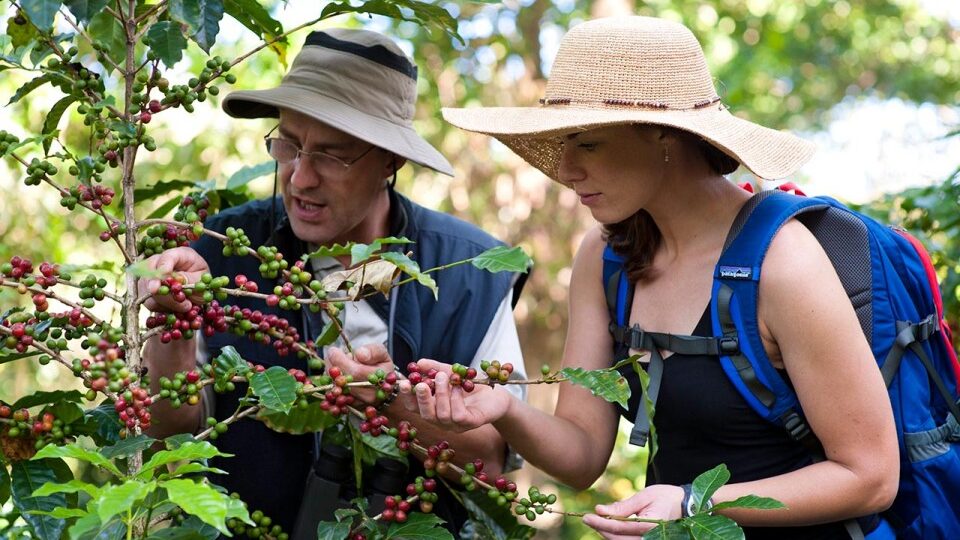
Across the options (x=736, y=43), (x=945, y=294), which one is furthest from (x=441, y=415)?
(x=736, y=43)

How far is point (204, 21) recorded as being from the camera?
192 centimetres

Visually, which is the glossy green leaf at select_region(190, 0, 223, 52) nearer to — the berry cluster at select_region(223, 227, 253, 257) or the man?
the berry cluster at select_region(223, 227, 253, 257)

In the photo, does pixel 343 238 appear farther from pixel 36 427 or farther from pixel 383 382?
pixel 36 427

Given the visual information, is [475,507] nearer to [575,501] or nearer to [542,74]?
[575,501]

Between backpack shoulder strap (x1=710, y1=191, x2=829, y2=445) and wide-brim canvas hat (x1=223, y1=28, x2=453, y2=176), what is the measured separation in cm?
90

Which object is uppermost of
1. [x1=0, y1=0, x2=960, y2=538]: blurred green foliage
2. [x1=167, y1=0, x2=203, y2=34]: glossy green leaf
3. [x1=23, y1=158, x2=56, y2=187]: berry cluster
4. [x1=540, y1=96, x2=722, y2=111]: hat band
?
[x1=167, y1=0, x2=203, y2=34]: glossy green leaf

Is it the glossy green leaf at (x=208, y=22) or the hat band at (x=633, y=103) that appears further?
the hat band at (x=633, y=103)

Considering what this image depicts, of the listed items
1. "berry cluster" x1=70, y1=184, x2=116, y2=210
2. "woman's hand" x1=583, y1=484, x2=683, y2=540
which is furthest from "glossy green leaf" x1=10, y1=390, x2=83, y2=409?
"woman's hand" x1=583, y1=484, x2=683, y2=540

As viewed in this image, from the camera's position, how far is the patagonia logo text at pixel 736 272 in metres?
2.11

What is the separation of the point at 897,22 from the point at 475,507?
41.2ft

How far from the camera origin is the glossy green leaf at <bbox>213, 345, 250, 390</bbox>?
6.31 ft

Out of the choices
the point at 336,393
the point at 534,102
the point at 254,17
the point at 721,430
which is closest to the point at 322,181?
the point at 254,17

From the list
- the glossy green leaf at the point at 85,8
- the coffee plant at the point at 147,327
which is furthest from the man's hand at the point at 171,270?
the glossy green leaf at the point at 85,8

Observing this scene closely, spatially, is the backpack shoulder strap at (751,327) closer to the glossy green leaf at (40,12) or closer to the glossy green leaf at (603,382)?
the glossy green leaf at (603,382)
